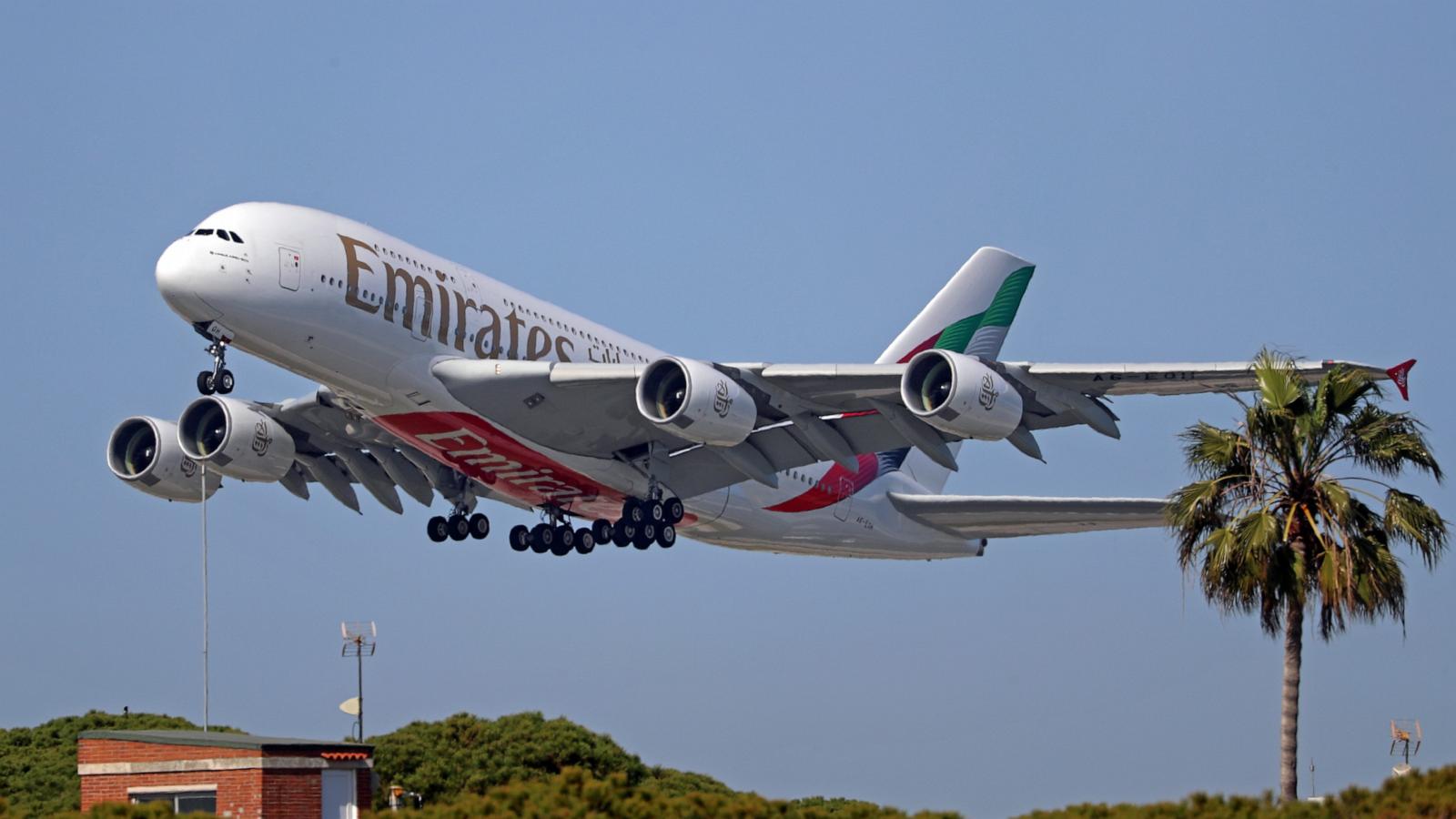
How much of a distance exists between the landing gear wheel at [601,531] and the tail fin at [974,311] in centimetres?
995

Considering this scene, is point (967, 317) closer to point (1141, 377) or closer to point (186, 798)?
point (1141, 377)

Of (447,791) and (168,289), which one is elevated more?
(168,289)

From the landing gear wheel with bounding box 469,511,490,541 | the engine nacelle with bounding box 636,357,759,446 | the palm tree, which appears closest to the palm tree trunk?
the palm tree

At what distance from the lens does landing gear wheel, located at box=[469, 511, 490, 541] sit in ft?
132

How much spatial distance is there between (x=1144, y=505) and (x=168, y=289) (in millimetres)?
20086

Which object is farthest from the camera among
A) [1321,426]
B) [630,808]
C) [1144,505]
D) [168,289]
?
[1144,505]

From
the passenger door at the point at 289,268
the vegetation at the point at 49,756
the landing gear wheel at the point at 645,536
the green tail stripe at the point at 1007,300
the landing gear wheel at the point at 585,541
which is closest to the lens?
the passenger door at the point at 289,268

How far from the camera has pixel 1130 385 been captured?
1280 inches

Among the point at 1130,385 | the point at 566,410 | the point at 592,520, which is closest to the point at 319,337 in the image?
the point at 566,410

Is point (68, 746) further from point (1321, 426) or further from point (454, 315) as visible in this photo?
point (1321, 426)

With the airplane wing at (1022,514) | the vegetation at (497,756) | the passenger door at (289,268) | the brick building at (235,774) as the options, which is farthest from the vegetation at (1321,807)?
the vegetation at (497,756)

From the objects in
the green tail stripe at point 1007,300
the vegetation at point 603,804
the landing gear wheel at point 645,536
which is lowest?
the vegetation at point 603,804

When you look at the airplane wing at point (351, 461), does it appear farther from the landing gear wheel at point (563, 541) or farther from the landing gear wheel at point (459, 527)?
the landing gear wheel at point (563, 541)

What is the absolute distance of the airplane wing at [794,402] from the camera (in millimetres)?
32406
